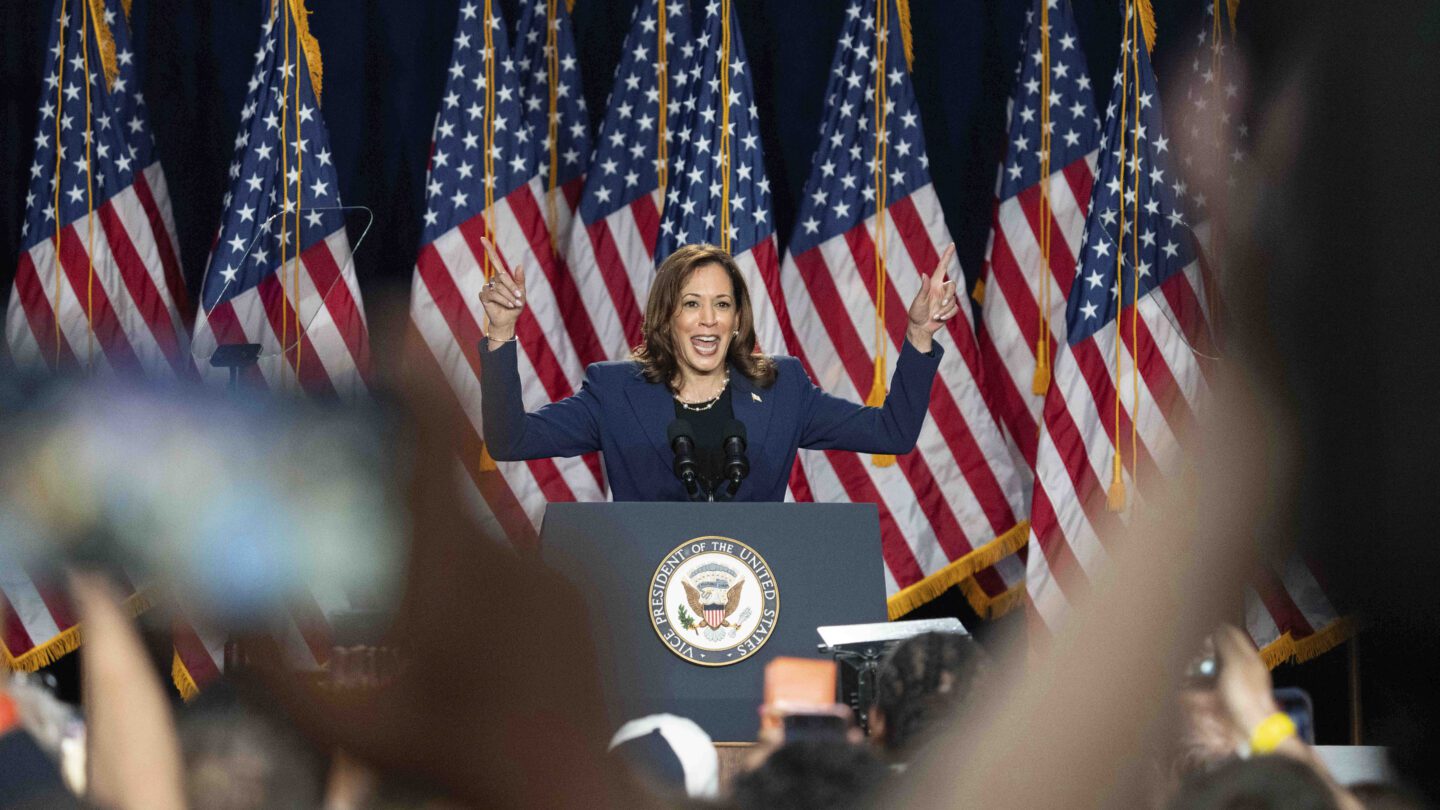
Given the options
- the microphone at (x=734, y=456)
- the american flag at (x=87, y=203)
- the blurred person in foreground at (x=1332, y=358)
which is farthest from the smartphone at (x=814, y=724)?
the american flag at (x=87, y=203)

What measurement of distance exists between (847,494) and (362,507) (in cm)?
532

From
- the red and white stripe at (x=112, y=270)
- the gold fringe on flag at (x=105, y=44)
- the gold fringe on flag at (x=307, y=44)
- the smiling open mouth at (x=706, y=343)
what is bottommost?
the smiling open mouth at (x=706, y=343)

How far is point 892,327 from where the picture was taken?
5852 millimetres

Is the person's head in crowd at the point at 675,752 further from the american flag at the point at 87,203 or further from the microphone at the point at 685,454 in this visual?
the american flag at the point at 87,203

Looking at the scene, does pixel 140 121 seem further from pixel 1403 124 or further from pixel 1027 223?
pixel 1403 124

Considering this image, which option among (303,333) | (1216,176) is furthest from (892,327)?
(1216,176)

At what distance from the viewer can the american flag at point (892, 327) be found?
227 inches

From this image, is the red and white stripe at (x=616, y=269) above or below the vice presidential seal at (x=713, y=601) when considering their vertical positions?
above

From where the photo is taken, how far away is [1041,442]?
562 cm

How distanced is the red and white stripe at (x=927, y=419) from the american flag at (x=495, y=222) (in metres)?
0.94

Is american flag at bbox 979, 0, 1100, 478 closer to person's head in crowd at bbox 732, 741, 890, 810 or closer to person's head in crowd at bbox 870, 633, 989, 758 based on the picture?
person's head in crowd at bbox 870, 633, 989, 758

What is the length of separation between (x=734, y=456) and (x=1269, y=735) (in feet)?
6.76

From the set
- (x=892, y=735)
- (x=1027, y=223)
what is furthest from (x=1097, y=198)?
(x=892, y=735)

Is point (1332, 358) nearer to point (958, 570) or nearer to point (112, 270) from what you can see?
point (958, 570)
